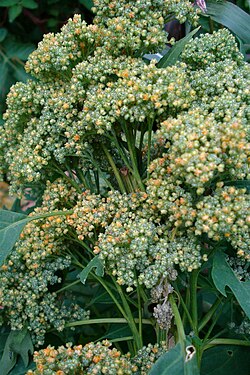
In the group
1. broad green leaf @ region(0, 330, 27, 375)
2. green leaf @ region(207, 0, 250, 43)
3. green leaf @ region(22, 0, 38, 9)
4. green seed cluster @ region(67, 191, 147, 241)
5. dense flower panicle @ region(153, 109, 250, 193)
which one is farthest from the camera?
green leaf @ region(22, 0, 38, 9)

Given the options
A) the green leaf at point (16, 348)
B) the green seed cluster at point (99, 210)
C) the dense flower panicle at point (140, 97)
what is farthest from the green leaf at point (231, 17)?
the green leaf at point (16, 348)

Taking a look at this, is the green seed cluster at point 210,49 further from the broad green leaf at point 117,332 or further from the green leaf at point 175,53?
the broad green leaf at point 117,332

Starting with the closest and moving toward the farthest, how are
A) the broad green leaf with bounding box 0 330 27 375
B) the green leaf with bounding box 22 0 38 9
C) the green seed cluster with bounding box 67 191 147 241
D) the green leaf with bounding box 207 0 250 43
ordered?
1. the green seed cluster with bounding box 67 191 147 241
2. the broad green leaf with bounding box 0 330 27 375
3. the green leaf with bounding box 207 0 250 43
4. the green leaf with bounding box 22 0 38 9

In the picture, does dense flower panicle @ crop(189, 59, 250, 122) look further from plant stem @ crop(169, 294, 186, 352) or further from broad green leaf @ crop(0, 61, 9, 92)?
broad green leaf @ crop(0, 61, 9, 92)

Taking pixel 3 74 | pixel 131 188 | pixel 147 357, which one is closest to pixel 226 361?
pixel 147 357

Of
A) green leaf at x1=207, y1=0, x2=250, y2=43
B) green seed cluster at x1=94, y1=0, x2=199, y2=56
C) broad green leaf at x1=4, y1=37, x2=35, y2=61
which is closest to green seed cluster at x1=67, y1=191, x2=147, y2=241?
green seed cluster at x1=94, y1=0, x2=199, y2=56

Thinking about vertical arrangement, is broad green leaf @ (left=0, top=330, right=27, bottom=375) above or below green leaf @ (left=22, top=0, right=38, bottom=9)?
below

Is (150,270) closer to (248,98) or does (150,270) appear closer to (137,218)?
(137,218)
